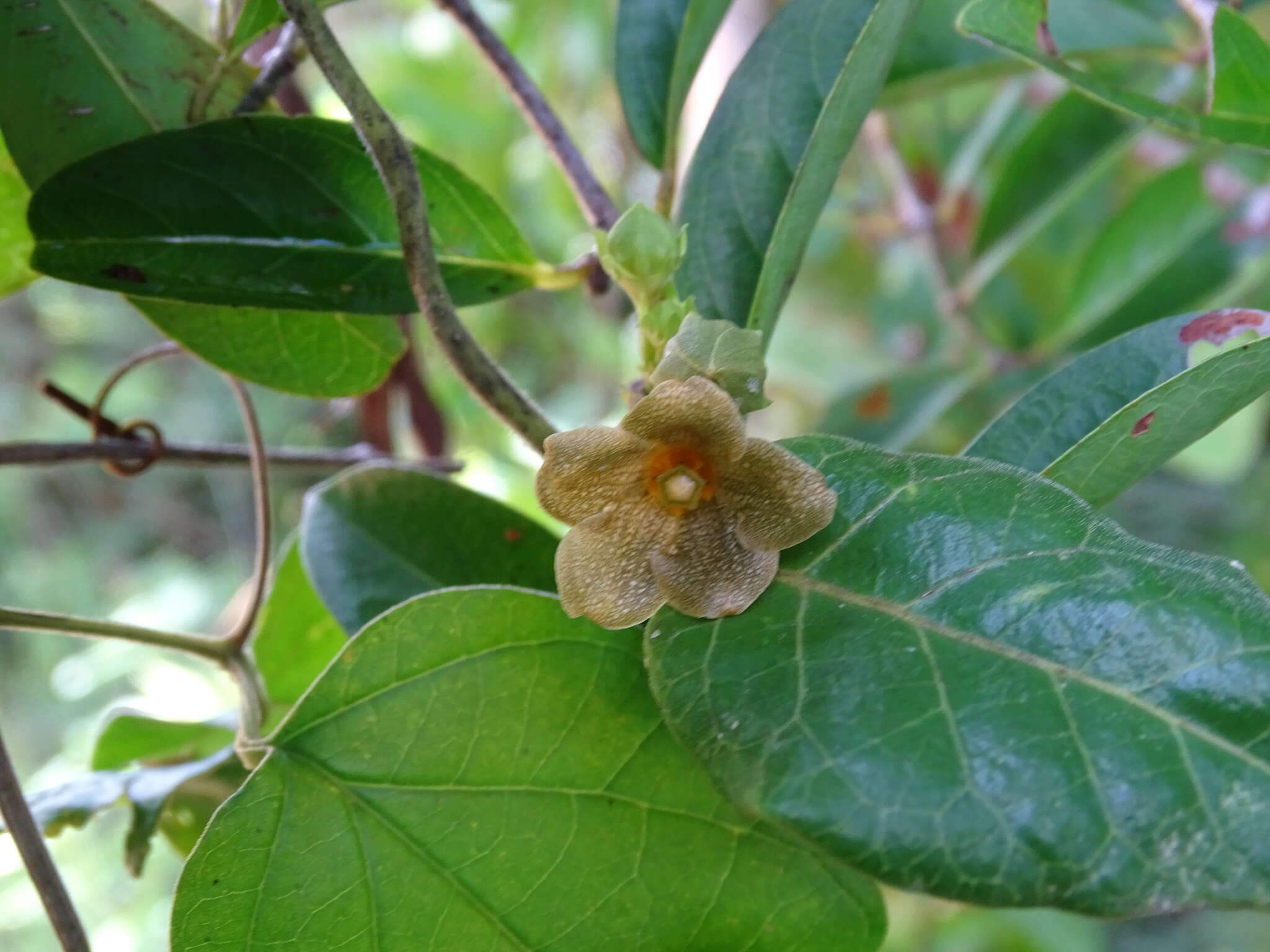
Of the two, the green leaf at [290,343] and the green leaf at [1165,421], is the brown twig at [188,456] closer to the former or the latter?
the green leaf at [290,343]

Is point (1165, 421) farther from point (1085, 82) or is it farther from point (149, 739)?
point (149, 739)

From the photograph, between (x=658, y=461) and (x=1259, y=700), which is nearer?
(x=1259, y=700)

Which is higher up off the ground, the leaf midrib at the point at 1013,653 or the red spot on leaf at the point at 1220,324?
the red spot on leaf at the point at 1220,324

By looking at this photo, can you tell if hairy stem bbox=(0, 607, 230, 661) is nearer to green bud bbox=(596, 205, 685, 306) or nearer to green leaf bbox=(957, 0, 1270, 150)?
green bud bbox=(596, 205, 685, 306)

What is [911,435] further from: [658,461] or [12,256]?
[12,256]

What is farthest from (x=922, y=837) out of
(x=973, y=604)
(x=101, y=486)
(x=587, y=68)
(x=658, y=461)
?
(x=101, y=486)

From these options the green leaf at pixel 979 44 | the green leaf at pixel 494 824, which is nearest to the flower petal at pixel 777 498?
the green leaf at pixel 494 824

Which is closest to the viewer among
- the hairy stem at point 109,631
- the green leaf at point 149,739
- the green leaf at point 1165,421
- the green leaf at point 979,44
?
the green leaf at point 1165,421
